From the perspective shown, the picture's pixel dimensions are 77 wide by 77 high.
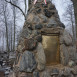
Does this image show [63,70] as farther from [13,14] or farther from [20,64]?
[13,14]

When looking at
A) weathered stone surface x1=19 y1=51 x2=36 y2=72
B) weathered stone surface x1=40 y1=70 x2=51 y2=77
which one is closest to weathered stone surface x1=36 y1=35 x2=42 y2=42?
weathered stone surface x1=19 y1=51 x2=36 y2=72

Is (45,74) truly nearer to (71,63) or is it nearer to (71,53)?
(71,63)

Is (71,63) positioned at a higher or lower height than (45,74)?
higher

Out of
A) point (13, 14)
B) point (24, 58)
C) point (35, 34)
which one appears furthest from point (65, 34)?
point (13, 14)

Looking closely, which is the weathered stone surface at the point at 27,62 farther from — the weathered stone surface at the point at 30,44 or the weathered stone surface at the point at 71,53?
the weathered stone surface at the point at 71,53

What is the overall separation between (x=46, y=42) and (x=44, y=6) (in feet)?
4.13

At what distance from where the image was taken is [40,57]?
3121 mm

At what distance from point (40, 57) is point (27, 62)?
1.36ft

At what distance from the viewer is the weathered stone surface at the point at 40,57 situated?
308 centimetres

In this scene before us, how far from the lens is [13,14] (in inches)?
569

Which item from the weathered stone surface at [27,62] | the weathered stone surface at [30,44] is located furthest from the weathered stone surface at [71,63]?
the weathered stone surface at [30,44]

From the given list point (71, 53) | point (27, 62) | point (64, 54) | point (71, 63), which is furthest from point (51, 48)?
point (27, 62)

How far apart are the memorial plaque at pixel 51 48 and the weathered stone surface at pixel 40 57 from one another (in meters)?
0.26

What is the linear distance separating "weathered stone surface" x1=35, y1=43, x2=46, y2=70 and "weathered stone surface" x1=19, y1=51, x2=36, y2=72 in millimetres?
130
